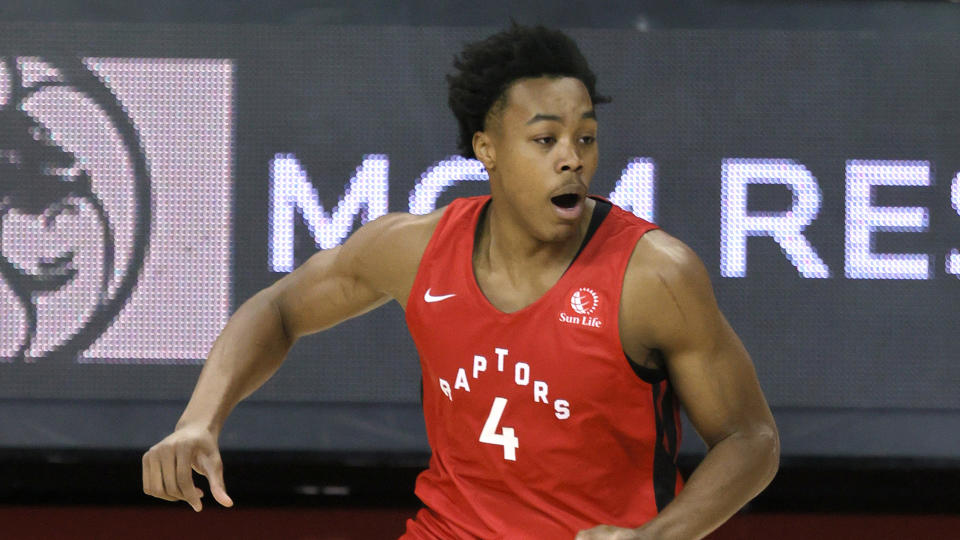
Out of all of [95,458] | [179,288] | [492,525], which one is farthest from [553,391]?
[95,458]

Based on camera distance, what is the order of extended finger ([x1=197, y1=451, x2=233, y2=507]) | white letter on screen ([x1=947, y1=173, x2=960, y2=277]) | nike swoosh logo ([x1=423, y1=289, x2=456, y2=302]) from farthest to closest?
white letter on screen ([x1=947, y1=173, x2=960, y2=277]) < nike swoosh logo ([x1=423, y1=289, x2=456, y2=302]) < extended finger ([x1=197, y1=451, x2=233, y2=507])

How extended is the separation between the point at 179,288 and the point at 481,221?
2.92 ft

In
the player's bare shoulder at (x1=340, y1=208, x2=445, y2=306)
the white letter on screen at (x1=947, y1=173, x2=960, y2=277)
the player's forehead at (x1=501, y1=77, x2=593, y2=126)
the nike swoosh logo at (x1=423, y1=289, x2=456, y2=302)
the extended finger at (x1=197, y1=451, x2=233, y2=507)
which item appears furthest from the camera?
the white letter on screen at (x1=947, y1=173, x2=960, y2=277)

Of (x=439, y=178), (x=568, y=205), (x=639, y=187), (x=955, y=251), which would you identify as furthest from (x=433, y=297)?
(x=955, y=251)

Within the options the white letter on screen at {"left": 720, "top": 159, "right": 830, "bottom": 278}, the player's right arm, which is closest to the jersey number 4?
the player's right arm

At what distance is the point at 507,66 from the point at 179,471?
84 cm

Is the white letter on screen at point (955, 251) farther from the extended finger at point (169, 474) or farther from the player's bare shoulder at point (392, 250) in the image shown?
the extended finger at point (169, 474)

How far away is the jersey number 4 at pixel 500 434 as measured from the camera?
2.10 metres

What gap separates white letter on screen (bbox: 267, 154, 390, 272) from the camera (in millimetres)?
2865

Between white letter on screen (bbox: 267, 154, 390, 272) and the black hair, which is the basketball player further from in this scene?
white letter on screen (bbox: 267, 154, 390, 272)

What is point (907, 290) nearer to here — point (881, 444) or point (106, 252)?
point (881, 444)

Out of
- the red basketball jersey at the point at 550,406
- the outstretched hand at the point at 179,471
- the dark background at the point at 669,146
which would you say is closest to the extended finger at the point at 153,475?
the outstretched hand at the point at 179,471

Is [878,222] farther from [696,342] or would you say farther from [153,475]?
[153,475]

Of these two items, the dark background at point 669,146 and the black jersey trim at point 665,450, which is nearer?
the black jersey trim at point 665,450
